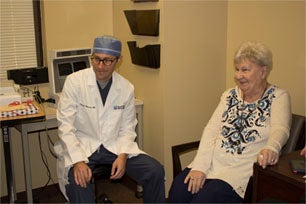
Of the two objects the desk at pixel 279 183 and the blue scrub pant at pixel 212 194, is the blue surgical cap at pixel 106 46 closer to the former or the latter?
the blue scrub pant at pixel 212 194

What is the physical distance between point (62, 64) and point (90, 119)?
662 mm

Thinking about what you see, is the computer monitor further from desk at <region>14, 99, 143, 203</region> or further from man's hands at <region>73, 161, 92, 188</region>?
man's hands at <region>73, 161, 92, 188</region>

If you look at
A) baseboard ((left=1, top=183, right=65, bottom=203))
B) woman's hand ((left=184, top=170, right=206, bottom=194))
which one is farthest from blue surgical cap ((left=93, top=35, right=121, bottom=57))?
baseboard ((left=1, top=183, right=65, bottom=203))

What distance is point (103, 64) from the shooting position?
7.30ft

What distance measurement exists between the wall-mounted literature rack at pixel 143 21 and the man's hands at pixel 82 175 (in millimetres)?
1100

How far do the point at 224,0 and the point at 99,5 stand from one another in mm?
1022

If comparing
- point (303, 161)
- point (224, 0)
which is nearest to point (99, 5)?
point (224, 0)

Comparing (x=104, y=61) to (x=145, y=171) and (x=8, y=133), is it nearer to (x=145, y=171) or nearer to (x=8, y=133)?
(x=145, y=171)

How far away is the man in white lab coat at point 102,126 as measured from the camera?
221 centimetres

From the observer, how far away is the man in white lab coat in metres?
2.21

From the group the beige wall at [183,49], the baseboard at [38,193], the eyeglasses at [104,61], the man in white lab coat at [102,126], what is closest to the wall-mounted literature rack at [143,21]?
the beige wall at [183,49]

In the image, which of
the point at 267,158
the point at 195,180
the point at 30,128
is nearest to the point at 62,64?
the point at 30,128

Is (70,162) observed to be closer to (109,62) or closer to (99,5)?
(109,62)

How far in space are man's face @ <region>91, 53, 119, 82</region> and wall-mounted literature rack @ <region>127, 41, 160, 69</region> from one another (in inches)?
19.4
